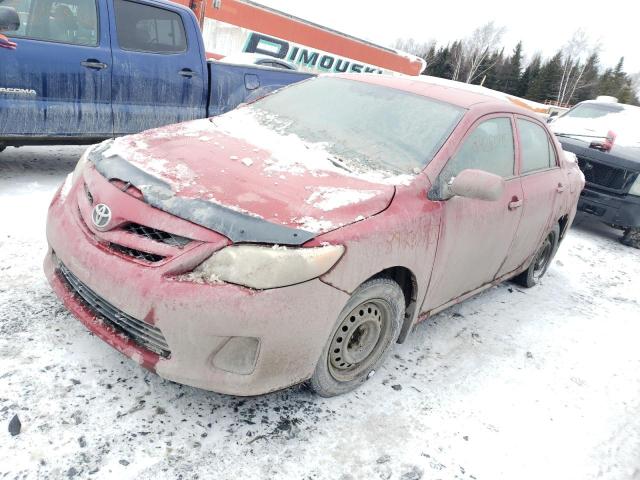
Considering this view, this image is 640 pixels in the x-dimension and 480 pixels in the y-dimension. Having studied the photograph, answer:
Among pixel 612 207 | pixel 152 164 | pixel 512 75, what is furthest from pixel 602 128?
pixel 512 75

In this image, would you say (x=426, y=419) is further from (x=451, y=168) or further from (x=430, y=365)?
Result: (x=451, y=168)

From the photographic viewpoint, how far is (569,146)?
7.07 m

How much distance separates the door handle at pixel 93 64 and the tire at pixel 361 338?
387 cm

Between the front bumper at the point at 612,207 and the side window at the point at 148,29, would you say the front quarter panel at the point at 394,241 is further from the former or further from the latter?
the front bumper at the point at 612,207

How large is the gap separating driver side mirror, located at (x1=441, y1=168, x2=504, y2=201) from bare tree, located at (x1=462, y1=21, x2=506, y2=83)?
51.6 m

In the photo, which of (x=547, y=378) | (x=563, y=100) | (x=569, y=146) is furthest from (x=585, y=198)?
(x=563, y=100)

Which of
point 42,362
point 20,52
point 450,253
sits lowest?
point 42,362

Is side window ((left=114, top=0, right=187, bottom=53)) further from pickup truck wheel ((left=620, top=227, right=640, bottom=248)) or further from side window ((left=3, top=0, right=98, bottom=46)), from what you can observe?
pickup truck wheel ((left=620, top=227, right=640, bottom=248))

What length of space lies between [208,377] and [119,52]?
4.08 m

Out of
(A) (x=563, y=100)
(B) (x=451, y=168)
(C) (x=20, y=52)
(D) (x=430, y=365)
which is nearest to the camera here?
(B) (x=451, y=168)

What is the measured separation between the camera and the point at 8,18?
3.99m

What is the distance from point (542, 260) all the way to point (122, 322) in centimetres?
400

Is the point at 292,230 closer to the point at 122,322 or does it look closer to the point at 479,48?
the point at 122,322

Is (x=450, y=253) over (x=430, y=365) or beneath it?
over
